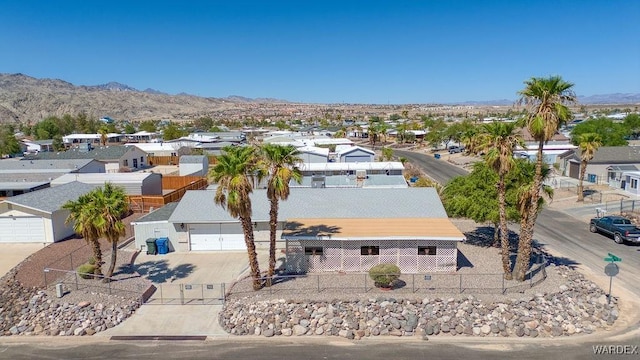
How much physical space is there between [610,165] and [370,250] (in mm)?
41760

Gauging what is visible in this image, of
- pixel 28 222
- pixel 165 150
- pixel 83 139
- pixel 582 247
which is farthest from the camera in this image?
pixel 83 139

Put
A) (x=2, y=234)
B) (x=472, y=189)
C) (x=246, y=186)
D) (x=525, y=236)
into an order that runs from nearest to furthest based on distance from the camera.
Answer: (x=246, y=186) < (x=525, y=236) < (x=472, y=189) < (x=2, y=234)

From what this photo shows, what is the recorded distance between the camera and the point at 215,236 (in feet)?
98.2

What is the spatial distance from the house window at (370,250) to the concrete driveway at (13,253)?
20488mm

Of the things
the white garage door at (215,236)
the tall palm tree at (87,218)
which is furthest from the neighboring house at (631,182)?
the tall palm tree at (87,218)

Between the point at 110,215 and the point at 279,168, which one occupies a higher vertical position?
the point at 279,168

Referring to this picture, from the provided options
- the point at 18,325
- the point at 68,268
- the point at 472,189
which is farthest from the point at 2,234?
the point at 472,189

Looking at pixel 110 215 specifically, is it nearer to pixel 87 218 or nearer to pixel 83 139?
pixel 87 218

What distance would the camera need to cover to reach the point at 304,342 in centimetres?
1938

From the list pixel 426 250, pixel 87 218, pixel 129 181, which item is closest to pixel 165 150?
pixel 129 181

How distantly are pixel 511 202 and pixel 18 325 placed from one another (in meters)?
26.7

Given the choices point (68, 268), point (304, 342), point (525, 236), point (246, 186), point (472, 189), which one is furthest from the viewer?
point (472, 189)

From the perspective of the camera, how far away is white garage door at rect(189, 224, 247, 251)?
2983 centimetres

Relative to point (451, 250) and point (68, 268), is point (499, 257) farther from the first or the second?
point (68, 268)
